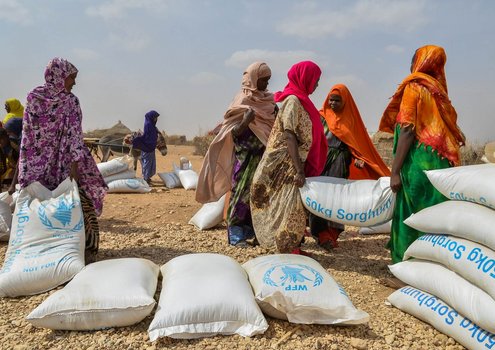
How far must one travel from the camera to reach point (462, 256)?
2.41m

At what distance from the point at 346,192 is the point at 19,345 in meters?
2.26

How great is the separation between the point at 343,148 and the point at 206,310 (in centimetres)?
246

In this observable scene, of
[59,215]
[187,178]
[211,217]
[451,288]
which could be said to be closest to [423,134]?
[451,288]

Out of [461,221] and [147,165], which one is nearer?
[461,221]

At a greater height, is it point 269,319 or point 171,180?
point 171,180

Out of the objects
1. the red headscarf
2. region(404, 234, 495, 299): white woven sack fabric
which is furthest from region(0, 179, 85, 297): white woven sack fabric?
region(404, 234, 495, 299): white woven sack fabric

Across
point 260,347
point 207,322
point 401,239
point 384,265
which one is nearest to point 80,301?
point 207,322

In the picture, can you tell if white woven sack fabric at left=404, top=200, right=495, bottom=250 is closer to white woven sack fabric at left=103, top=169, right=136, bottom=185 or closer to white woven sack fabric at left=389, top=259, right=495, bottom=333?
white woven sack fabric at left=389, top=259, right=495, bottom=333

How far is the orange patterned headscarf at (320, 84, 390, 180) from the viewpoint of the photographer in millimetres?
4188

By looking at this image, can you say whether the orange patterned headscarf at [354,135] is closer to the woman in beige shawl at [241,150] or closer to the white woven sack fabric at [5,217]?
the woman in beige shawl at [241,150]

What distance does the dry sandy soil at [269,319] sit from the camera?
233cm

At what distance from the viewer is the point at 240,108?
13.8 feet

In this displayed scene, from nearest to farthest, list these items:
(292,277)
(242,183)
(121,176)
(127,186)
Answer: (292,277) < (242,183) < (127,186) < (121,176)

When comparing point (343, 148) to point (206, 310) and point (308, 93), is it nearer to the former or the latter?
point (308, 93)
